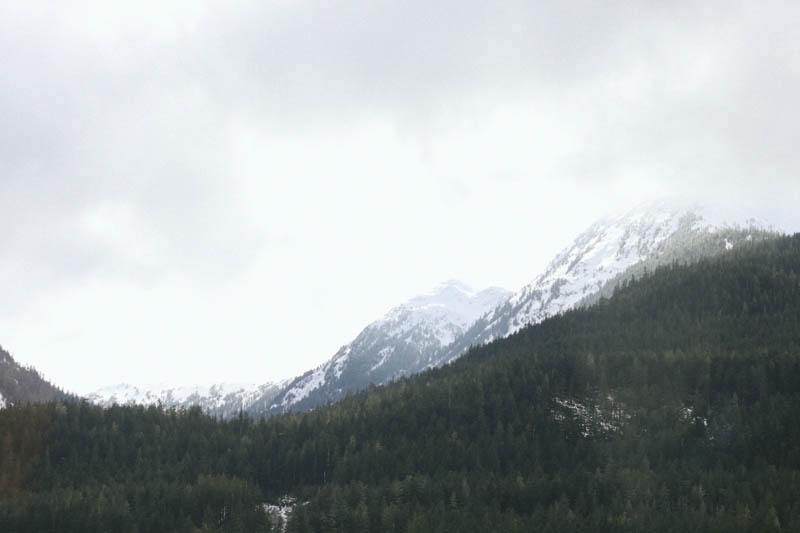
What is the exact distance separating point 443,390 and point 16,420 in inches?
4835

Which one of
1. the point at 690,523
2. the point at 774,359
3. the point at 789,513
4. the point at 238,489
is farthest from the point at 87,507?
the point at 774,359

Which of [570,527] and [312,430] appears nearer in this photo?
[570,527]

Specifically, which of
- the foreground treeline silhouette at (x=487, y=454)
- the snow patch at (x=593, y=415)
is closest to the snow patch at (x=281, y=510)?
the foreground treeline silhouette at (x=487, y=454)

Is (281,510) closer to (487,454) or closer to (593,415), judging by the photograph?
(487,454)

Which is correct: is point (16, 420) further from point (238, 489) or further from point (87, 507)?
point (238, 489)

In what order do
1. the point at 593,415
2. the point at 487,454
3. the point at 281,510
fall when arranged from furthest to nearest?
the point at 593,415 < the point at 487,454 < the point at 281,510

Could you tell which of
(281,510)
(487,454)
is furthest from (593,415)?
(281,510)

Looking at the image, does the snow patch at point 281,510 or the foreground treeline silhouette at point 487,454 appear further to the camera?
the snow patch at point 281,510

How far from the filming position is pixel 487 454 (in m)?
156

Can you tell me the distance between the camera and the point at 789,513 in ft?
318

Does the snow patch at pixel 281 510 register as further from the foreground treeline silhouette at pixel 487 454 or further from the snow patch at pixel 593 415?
the snow patch at pixel 593 415

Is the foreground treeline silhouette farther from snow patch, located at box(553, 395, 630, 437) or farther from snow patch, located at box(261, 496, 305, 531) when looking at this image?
snow patch, located at box(261, 496, 305, 531)

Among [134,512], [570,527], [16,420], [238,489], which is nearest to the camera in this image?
[570,527]

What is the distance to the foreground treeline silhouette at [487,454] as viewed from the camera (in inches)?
4599
